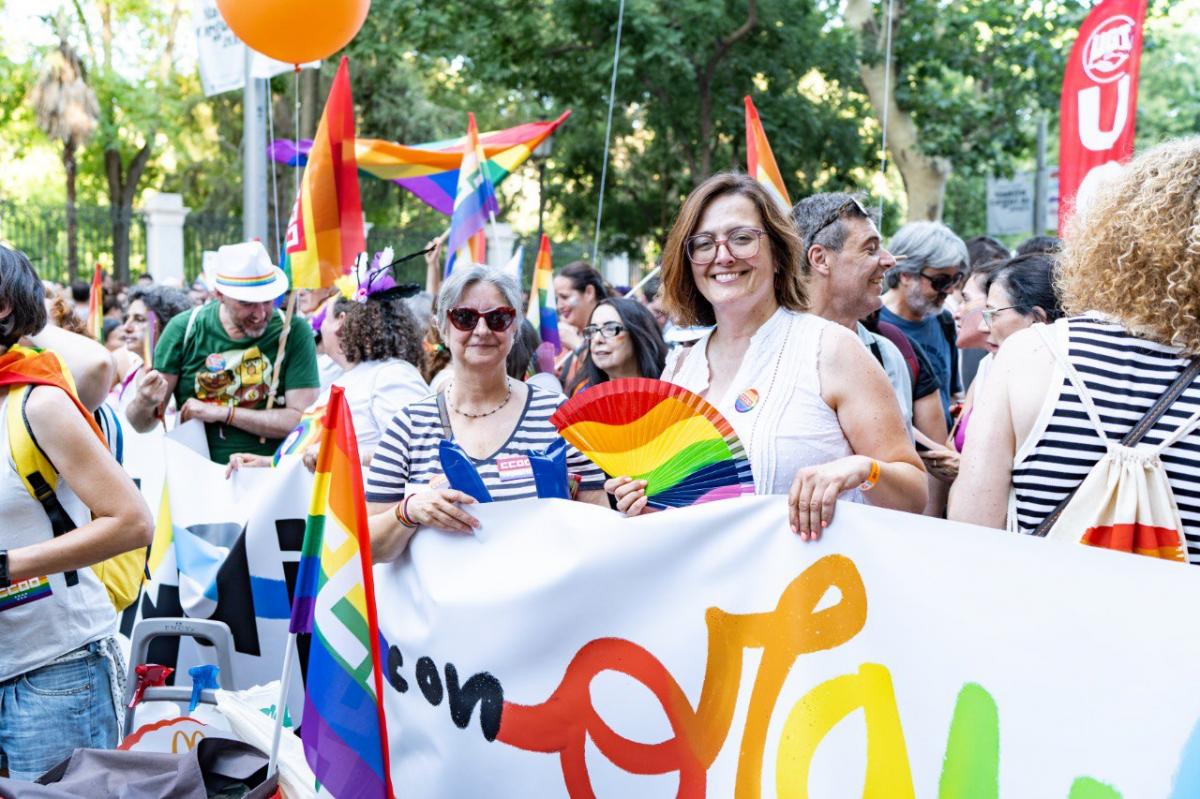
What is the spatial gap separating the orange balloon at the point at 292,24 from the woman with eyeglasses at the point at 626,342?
2578 millimetres

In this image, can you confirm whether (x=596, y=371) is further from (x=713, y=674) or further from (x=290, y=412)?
(x=713, y=674)

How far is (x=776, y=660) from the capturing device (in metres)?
2.47

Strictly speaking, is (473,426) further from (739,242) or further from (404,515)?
(739,242)

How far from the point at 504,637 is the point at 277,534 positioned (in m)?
1.80

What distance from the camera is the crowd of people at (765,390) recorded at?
87.2 inches

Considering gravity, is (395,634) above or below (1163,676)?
below

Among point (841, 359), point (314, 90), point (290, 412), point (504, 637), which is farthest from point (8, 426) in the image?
point (314, 90)

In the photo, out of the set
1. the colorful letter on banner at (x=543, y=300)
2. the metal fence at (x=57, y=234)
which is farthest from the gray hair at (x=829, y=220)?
the metal fence at (x=57, y=234)

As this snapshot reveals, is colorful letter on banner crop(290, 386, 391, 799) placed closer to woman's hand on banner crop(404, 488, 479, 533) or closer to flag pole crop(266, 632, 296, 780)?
flag pole crop(266, 632, 296, 780)

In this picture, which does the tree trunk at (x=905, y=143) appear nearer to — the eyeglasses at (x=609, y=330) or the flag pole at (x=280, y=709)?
the eyeglasses at (x=609, y=330)

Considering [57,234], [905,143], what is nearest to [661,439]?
[905,143]

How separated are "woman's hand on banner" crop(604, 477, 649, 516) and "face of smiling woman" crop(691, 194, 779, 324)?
0.50 meters

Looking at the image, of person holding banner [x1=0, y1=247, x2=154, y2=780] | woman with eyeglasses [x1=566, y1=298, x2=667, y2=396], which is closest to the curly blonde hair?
person holding banner [x1=0, y1=247, x2=154, y2=780]

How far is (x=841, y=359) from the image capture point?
9.24 feet
